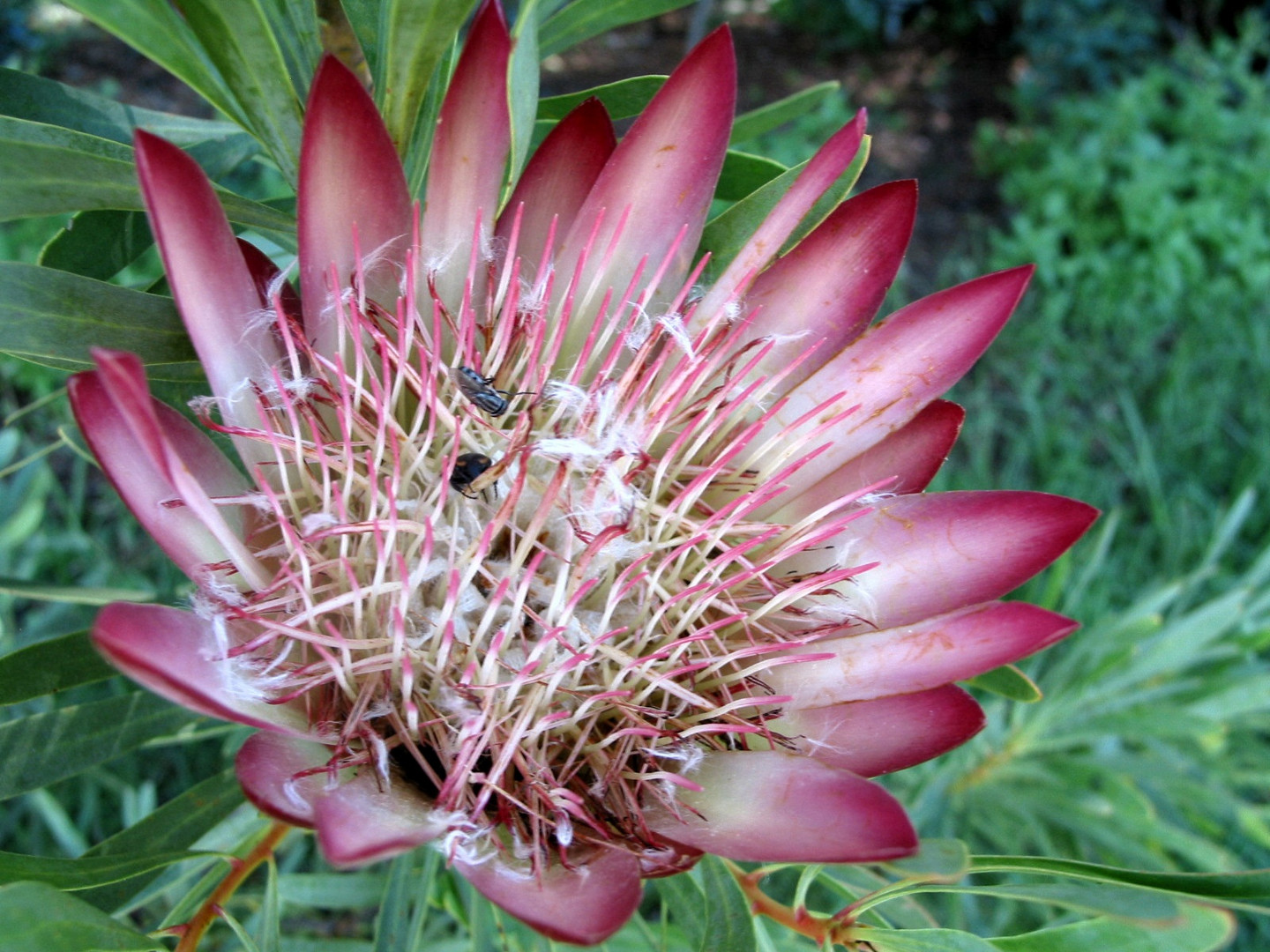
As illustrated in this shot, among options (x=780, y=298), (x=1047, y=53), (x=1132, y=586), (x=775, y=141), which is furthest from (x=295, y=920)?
(x=1047, y=53)

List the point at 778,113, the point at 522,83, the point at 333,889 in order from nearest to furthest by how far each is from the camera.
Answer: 1. the point at 522,83
2. the point at 778,113
3. the point at 333,889

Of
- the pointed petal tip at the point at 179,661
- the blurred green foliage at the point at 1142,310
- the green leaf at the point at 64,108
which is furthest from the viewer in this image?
the blurred green foliage at the point at 1142,310

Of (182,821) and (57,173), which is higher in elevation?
(57,173)

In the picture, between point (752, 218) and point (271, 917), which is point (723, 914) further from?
point (752, 218)

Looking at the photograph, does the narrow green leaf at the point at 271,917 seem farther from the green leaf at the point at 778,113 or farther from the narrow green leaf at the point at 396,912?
the green leaf at the point at 778,113

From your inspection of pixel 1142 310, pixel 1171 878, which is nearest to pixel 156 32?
pixel 1171 878

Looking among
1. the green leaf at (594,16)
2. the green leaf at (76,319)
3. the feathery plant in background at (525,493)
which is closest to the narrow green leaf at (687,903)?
the feathery plant in background at (525,493)

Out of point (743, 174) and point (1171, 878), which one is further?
point (743, 174)

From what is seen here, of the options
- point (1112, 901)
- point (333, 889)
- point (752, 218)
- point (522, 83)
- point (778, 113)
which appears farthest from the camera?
point (333, 889)
